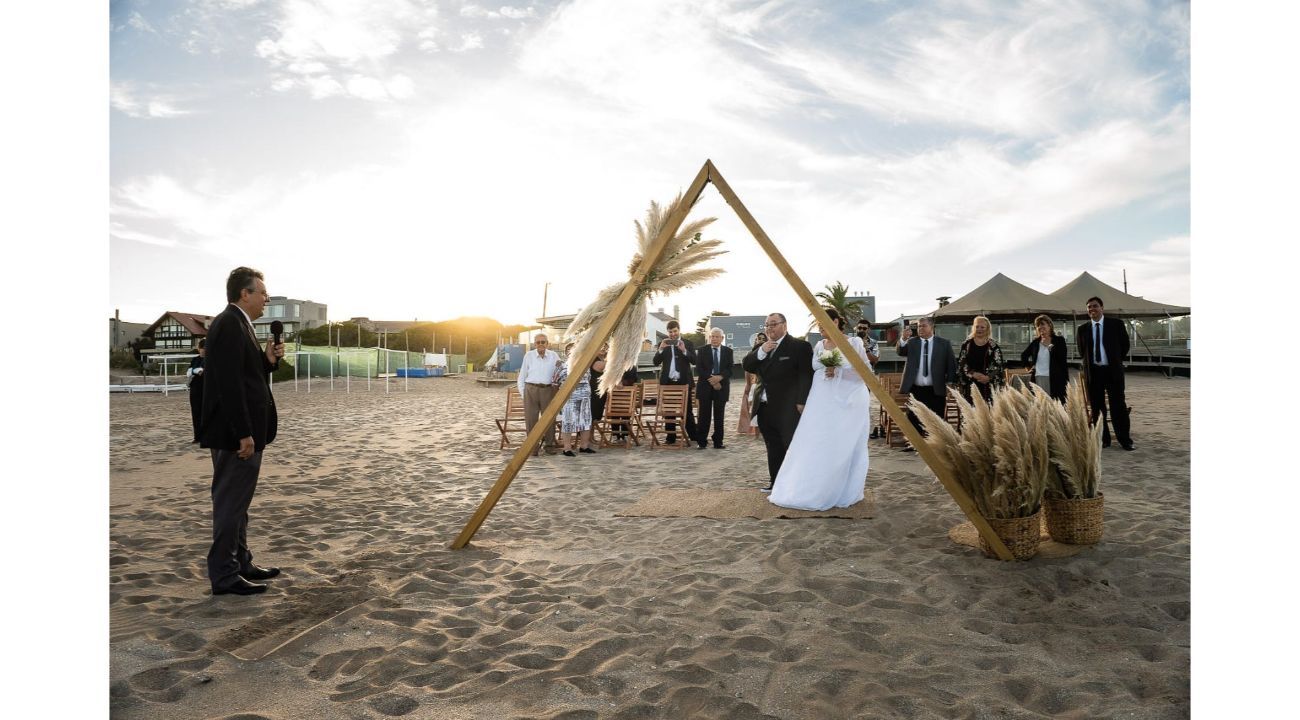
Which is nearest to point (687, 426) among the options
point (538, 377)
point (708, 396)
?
point (708, 396)

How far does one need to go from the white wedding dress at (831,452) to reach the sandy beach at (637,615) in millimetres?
409

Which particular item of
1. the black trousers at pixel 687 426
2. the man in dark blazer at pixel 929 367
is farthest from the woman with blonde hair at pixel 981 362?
the black trousers at pixel 687 426

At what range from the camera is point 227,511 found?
3.74 meters

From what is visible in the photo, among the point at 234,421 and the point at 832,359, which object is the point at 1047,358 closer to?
the point at 832,359

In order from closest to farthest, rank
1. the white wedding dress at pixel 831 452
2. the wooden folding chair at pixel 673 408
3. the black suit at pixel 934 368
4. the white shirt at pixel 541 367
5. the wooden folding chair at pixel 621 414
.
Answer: the white wedding dress at pixel 831 452
the black suit at pixel 934 368
the white shirt at pixel 541 367
the wooden folding chair at pixel 673 408
the wooden folding chair at pixel 621 414

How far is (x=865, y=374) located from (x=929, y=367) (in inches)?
196

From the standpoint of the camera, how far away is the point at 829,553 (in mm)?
4395

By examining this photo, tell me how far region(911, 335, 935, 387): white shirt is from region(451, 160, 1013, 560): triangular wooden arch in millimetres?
4502

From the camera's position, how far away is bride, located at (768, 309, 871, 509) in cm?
567

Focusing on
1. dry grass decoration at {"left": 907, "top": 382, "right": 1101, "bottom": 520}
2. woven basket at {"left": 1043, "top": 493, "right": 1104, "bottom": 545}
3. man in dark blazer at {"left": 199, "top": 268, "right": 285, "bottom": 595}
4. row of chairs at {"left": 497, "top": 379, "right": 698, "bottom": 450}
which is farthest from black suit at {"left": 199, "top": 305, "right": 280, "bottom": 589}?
row of chairs at {"left": 497, "top": 379, "right": 698, "bottom": 450}

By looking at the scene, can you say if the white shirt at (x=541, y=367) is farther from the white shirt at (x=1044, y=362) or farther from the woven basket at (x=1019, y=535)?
the white shirt at (x=1044, y=362)

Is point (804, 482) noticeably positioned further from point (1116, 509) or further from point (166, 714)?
point (166, 714)

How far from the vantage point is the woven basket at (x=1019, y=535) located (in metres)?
4.05

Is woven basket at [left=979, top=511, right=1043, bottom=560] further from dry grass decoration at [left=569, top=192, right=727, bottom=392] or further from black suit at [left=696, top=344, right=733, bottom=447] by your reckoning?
black suit at [left=696, top=344, right=733, bottom=447]
